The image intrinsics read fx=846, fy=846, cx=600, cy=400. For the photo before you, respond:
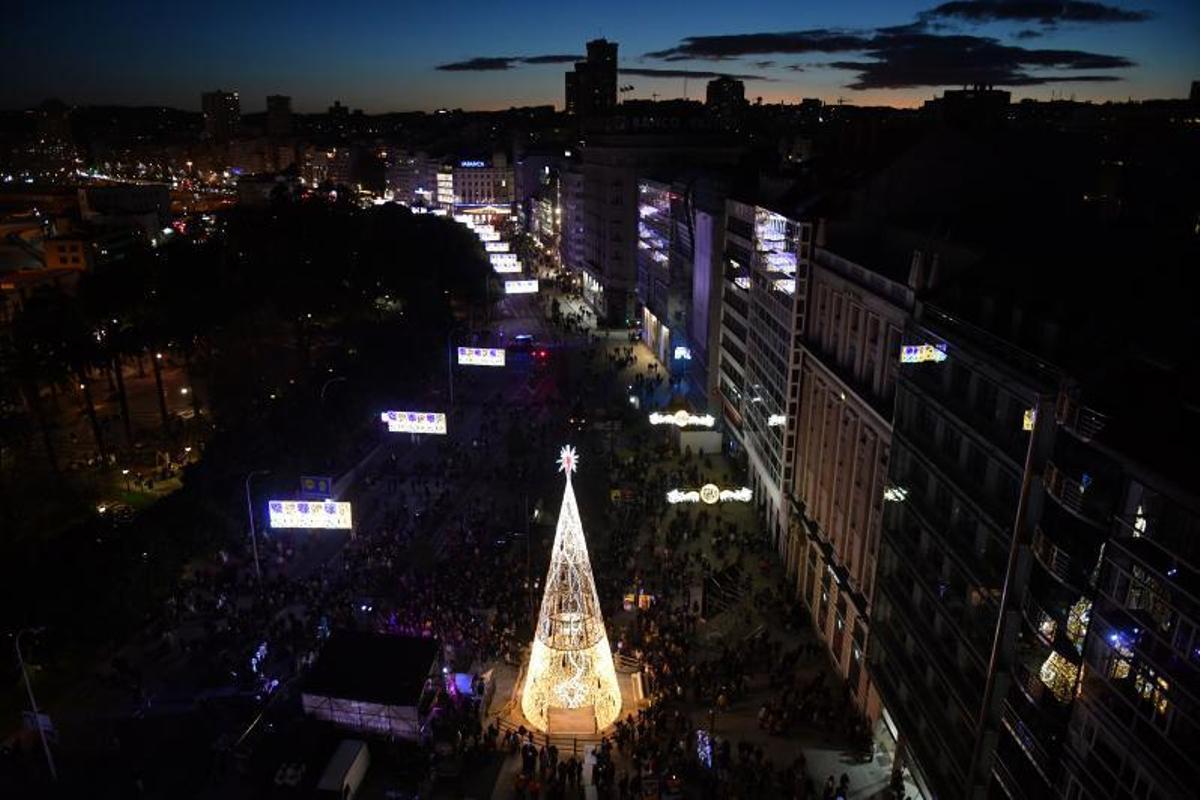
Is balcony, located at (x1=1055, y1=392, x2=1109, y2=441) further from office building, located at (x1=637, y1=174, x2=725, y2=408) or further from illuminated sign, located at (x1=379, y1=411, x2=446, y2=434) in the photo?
office building, located at (x1=637, y1=174, x2=725, y2=408)

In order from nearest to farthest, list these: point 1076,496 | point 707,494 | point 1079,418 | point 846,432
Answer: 1. point 1079,418
2. point 1076,496
3. point 846,432
4. point 707,494

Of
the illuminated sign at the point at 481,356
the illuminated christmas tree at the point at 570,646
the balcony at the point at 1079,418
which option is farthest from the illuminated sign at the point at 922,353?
the illuminated sign at the point at 481,356

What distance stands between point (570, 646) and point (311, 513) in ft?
45.2

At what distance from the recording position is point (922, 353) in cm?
2406

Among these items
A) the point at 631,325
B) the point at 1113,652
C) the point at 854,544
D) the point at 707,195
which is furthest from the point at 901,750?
the point at 631,325

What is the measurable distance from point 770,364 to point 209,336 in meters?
41.1

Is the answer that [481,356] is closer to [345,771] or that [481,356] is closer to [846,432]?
[846,432]

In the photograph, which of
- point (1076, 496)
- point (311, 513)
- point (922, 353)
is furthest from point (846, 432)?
point (311, 513)

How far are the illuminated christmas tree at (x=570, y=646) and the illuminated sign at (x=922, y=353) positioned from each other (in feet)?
35.1

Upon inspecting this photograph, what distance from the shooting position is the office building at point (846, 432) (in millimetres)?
28109

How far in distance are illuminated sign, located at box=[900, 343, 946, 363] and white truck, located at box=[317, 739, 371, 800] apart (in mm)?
20117

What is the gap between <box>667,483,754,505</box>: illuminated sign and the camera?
128ft

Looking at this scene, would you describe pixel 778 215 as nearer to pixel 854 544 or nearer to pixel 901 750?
pixel 854 544

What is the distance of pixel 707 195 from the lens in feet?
181
